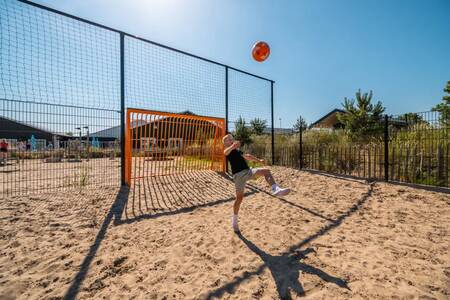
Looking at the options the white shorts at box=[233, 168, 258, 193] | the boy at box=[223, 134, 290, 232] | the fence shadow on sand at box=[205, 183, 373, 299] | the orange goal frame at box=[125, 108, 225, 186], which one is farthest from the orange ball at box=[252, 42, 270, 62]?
the fence shadow on sand at box=[205, 183, 373, 299]

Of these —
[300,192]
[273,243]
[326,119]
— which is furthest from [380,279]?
[326,119]

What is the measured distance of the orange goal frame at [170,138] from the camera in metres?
6.53

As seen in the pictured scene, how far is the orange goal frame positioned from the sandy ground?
194 cm

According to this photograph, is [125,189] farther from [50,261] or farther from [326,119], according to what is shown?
[326,119]

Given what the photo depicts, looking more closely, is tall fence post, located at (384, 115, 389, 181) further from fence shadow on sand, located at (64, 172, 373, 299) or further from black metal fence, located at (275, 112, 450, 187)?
fence shadow on sand, located at (64, 172, 373, 299)

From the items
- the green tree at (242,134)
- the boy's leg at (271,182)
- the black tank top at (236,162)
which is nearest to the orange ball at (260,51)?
the black tank top at (236,162)

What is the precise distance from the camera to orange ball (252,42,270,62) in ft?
22.0

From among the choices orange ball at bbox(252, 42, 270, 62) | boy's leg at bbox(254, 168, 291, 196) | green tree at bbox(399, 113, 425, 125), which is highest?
orange ball at bbox(252, 42, 270, 62)

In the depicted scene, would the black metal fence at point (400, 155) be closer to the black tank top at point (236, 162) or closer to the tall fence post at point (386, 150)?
the tall fence post at point (386, 150)

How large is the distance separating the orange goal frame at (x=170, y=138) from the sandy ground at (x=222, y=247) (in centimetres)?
194

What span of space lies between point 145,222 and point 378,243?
3.66 meters

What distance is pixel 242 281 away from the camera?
2285mm

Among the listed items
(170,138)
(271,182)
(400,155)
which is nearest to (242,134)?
(170,138)

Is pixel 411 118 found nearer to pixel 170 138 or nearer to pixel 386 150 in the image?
pixel 386 150
